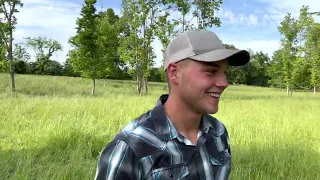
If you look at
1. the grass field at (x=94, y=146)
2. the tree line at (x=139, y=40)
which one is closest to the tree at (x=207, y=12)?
the tree line at (x=139, y=40)

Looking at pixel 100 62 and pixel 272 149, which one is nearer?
pixel 272 149

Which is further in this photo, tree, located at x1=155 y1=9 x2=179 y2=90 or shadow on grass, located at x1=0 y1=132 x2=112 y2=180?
tree, located at x1=155 y1=9 x2=179 y2=90

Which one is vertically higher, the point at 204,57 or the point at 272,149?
the point at 204,57

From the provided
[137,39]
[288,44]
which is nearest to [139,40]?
[137,39]

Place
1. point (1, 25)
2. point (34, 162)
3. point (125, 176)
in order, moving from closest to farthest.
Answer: point (125, 176) → point (34, 162) → point (1, 25)

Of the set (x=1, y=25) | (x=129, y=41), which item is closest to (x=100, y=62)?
(x=129, y=41)

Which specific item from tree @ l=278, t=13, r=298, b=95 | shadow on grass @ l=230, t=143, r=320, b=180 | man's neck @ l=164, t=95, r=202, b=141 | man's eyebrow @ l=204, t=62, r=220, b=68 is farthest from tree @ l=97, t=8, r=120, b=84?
man's eyebrow @ l=204, t=62, r=220, b=68

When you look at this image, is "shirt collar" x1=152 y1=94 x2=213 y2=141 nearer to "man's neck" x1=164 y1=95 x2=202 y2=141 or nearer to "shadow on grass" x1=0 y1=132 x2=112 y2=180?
"man's neck" x1=164 y1=95 x2=202 y2=141

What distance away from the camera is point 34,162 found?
4699 mm

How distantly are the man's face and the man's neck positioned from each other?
4 centimetres

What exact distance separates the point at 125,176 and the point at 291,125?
750 centimetres

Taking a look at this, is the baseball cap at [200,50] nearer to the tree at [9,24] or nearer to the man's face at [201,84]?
the man's face at [201,84]

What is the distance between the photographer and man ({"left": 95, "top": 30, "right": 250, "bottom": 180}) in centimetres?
146

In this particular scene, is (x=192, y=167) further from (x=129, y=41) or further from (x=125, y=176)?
(x=129, y=41)
